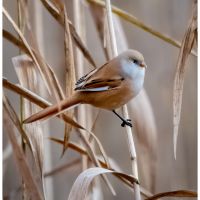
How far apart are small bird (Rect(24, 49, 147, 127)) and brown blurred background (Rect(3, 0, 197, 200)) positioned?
1.91 feet

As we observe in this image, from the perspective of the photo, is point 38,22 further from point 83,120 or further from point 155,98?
point 155,98

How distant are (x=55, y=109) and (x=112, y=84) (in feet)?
0.54

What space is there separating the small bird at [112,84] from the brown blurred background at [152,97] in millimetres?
582

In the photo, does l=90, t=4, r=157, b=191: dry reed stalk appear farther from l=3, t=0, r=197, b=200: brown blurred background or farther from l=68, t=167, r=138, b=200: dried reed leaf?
l=3, t=0, r=197, b=200: brown blurred background

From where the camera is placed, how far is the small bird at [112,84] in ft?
2.44

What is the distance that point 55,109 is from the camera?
2.28 feet

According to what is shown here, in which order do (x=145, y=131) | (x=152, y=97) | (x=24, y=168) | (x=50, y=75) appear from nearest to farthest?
(x=24, y=168), (x=50, y=75), (x=145, y=131), (x=152, y=97)

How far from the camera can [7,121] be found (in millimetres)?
691

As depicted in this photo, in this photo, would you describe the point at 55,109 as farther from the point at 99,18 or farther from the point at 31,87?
the point at 99,18

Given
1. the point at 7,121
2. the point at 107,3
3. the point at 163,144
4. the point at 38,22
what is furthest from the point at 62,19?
the point at 163,144

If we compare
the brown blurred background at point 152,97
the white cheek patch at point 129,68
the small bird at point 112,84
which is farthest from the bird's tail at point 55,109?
the brown blurred background at point 152,97

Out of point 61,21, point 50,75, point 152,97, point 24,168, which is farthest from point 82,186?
point 152,97

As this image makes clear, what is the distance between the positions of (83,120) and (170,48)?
1.07 meters

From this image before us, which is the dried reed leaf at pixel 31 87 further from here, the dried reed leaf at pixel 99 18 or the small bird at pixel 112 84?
the dried reed leaf at pixel 99 18
